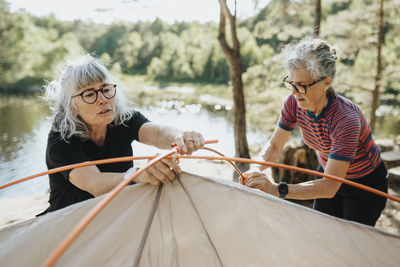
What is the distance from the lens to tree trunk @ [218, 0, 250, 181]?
19.1 feet

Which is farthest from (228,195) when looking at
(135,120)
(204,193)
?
(135,120)

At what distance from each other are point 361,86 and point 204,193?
892 cm

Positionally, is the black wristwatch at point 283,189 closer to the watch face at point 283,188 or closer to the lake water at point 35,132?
the watch face at point 283,188

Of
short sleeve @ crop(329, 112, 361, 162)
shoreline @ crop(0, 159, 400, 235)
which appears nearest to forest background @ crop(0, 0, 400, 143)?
short sleeve @ crop(329, 112, 361, 162)

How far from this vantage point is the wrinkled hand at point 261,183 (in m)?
1.36

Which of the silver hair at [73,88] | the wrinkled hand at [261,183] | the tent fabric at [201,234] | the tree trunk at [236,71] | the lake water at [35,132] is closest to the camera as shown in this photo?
the tent fabric at [201,234]

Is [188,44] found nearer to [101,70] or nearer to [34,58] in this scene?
[34,58]

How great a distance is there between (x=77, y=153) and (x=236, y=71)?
4944 millimetres

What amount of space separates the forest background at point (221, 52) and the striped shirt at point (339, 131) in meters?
0.30

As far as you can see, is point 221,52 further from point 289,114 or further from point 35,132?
point 289,114

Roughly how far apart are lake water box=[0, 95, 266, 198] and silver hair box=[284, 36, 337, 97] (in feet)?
13.2

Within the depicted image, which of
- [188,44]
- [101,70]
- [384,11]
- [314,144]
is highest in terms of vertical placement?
[188,44]

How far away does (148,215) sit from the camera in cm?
119

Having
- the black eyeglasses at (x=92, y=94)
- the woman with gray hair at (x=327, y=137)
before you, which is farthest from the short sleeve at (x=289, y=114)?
the black eyeglasses at (x=92, y=94)
